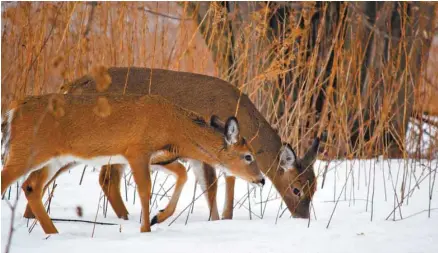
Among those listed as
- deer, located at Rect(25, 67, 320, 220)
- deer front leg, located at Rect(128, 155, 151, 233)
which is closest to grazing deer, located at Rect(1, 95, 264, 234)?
deer front leg, located at Rect(128, 155, 151, 233)

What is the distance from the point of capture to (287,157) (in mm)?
6348

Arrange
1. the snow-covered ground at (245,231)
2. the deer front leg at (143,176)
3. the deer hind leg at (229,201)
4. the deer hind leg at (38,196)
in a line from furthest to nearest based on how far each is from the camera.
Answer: the deer hind leg at (229,201)
the deer front leg at (143,176)
the deer hind leg at (38,196)
the snow-covered ground at (245,231)

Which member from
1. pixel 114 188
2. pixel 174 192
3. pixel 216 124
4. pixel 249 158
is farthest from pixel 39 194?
pixel 249 158

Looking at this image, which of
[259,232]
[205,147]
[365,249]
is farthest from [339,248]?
[205,147]

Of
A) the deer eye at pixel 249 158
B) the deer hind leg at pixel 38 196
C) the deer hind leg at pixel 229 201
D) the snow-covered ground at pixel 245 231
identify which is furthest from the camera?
the deer hind leg at pixel 229 201

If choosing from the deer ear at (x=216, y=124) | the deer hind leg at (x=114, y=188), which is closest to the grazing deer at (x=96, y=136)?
the deer ear at (x=216, y=124)

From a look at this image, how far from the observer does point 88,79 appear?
6.15 meters

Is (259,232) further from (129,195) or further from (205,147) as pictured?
(129,195)

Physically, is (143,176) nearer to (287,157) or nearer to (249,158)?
(249,158)

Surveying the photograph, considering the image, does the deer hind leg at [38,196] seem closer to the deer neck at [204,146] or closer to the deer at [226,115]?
the deer neck at [204,146]

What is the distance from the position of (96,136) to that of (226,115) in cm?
154

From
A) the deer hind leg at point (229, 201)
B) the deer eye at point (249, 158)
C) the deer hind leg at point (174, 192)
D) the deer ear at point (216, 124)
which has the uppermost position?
the deer ear at point (216, 124)

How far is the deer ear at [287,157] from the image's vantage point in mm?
6230

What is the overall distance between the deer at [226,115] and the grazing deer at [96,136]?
839mm
